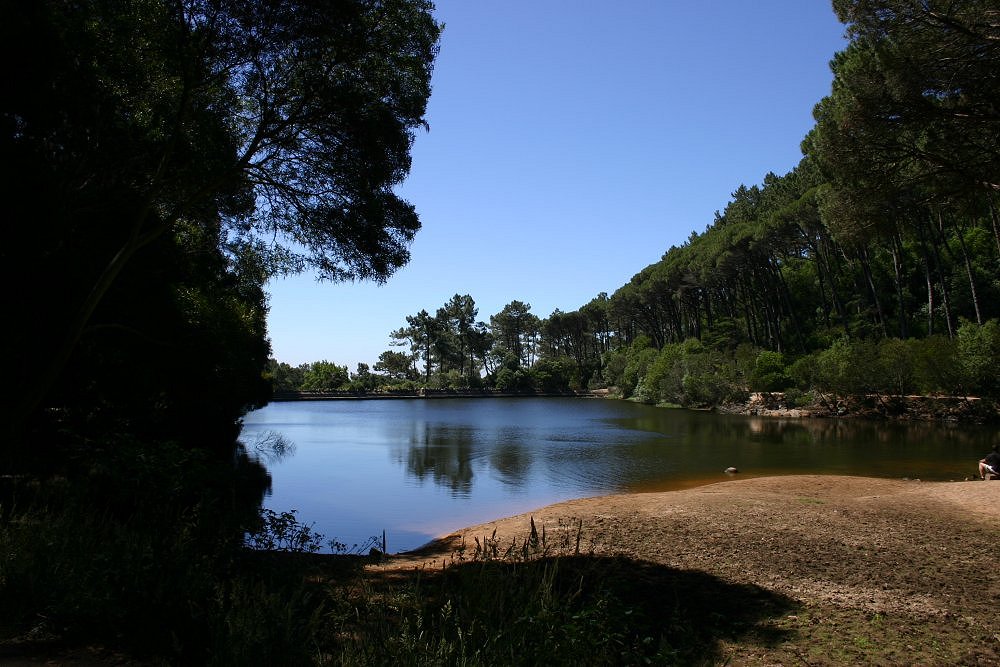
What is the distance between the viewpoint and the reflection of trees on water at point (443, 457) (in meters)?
21.2

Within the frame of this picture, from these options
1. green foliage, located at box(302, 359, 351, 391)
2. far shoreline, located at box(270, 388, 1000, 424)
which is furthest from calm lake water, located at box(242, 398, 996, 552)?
green foliage, located at box(302, 359, 351, 391)

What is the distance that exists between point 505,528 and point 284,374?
336 feet

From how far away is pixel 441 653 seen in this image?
3.30m

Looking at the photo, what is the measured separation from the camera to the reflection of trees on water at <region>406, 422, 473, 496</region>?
21.2 m

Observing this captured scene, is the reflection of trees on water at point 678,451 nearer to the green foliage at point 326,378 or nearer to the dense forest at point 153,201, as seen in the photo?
the dense forest at point 153,201

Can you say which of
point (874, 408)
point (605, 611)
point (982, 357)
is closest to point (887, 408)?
point (874, 408)

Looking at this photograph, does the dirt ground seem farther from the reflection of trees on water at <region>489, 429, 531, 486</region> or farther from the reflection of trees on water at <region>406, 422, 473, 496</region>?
the reflection of trees on water at <region>406, 422, 473, 496</region>

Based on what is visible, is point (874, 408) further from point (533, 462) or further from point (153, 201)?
point (153, 201)

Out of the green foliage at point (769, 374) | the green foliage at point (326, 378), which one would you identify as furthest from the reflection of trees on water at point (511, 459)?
the green foliage at point (326, 378)

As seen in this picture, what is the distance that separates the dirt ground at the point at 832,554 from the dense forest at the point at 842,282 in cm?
569

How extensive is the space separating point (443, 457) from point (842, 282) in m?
53.5

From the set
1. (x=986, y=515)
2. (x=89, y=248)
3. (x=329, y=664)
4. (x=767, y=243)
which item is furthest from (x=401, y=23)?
(x=767, y=243)

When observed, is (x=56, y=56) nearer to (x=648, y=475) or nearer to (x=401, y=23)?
(x=401, y=23)

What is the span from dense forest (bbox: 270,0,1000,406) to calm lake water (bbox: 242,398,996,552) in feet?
29.0
